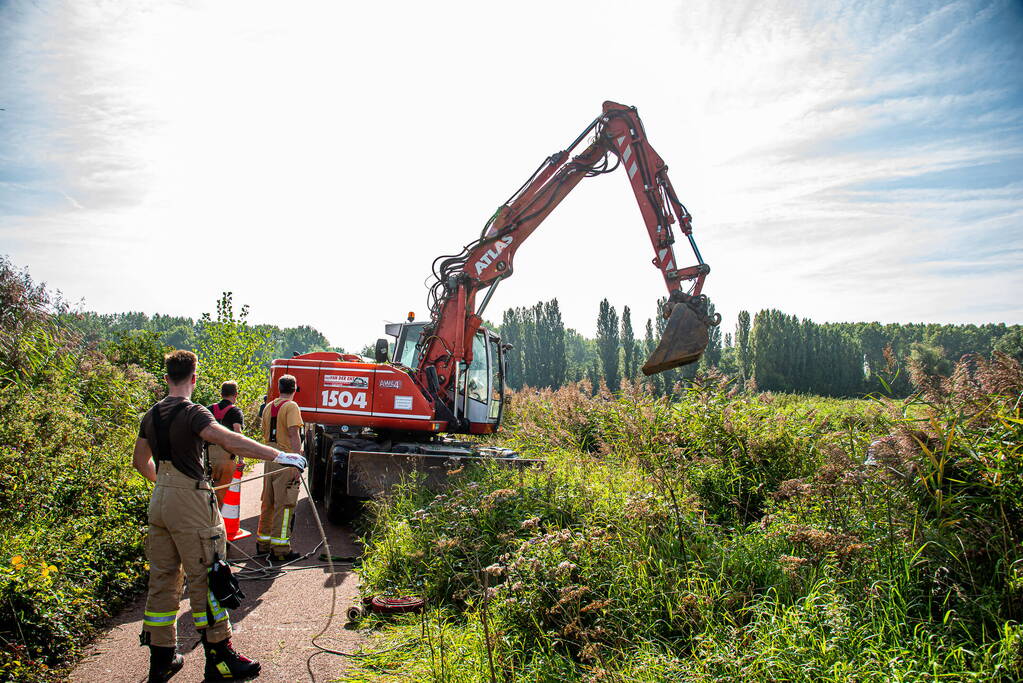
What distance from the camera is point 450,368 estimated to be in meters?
10.1

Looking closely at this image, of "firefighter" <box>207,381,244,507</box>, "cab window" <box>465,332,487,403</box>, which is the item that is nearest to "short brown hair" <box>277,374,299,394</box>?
"firefighter" <box>207,381,244,507</box>

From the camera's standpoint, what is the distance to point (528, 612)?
14.3ft

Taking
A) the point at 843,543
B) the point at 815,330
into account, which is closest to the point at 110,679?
the point at 843,543

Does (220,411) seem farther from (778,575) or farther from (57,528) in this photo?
(778,575)

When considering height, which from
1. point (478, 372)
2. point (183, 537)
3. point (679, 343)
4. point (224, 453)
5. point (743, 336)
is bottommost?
point (183, 537)

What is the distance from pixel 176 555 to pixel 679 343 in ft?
18.4

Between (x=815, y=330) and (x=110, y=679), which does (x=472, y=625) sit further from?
(x=815, y=330)

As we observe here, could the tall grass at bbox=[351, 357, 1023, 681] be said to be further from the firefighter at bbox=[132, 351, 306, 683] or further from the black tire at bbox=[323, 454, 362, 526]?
the black tire at bbox=[323, 454, 362, 526]

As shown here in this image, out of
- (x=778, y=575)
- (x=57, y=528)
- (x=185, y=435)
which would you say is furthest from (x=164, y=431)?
(x=778, y=575)

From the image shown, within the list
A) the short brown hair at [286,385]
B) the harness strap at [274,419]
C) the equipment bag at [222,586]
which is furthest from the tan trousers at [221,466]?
the equipment bag at [222,586]

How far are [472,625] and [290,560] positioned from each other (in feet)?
11.2

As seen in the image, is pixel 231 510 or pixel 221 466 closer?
pixel 221 466

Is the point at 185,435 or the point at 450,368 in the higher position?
the point at 450,368

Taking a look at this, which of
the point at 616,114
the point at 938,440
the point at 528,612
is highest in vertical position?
the point at 616,114
